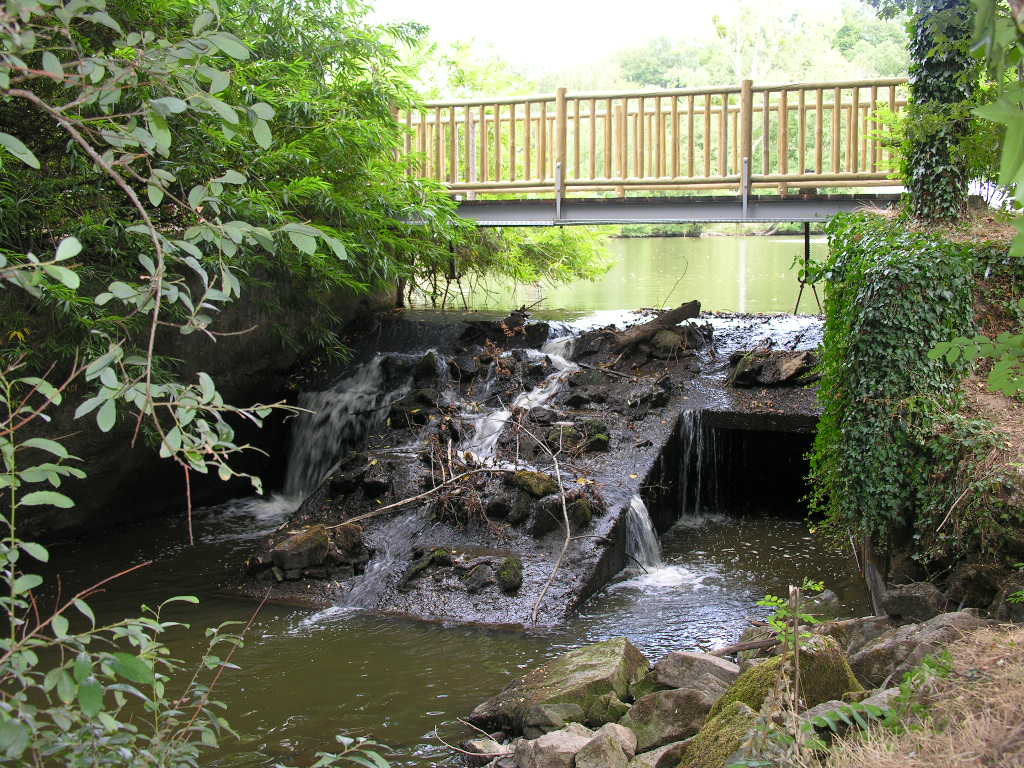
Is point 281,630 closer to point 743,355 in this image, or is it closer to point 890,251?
point 890,251

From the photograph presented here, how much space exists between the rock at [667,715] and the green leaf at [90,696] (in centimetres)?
305

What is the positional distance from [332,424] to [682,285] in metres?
11.5

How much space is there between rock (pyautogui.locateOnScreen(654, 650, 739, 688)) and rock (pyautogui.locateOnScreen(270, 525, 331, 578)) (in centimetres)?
300

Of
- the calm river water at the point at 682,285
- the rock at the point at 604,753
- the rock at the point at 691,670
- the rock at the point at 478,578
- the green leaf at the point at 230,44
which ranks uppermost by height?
the calm river water at the point at 682,285

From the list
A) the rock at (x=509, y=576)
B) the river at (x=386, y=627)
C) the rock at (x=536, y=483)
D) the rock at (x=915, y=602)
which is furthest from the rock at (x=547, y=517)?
the rock at (x=915, y=602)

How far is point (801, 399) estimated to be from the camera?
877cm

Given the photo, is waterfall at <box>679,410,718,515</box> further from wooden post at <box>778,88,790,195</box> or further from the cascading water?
wooden post at <box>778,88,790,195</box>

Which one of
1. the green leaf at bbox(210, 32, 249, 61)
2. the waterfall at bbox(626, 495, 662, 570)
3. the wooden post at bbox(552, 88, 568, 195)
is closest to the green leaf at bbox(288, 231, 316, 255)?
the green leaf at bbox(210, 32, 249, 61)

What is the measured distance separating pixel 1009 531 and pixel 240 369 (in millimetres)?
7415

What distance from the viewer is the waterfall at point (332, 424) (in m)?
9.80

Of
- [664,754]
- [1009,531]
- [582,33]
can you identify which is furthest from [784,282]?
[582,33]

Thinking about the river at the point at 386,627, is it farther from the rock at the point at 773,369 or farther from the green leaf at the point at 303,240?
the green leaf at the point at 303,240

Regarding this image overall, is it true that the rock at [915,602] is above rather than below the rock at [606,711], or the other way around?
above

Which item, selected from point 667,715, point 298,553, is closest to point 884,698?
point 667,715
